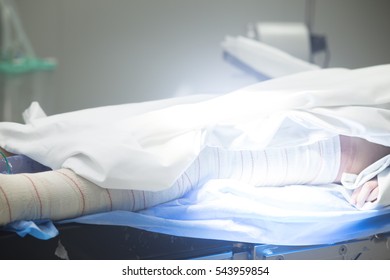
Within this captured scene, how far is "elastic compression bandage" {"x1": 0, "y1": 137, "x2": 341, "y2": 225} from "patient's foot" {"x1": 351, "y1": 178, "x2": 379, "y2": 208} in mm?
55

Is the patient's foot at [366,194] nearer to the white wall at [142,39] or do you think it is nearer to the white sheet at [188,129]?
the white sheet at [188,129]

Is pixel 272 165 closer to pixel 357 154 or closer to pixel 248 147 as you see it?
pixel 248 147

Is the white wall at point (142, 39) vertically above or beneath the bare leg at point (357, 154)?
above

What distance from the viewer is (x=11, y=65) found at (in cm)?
202

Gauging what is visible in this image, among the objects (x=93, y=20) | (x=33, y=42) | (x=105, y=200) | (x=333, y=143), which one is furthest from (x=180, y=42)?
(x=105, y=200)

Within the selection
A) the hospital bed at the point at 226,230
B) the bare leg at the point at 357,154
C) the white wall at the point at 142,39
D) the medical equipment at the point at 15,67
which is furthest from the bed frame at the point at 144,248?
the white wall at the point at 142,39

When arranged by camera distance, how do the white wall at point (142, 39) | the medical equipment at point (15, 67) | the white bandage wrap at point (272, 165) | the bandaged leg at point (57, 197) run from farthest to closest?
the white wall at point (142, 39) < the medical equipment at point (15, 67) < the white bandage wrap at point (272, 165) < the bandaged leg at point (57, 197)

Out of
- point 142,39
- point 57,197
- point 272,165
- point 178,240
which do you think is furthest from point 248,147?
point 142,39

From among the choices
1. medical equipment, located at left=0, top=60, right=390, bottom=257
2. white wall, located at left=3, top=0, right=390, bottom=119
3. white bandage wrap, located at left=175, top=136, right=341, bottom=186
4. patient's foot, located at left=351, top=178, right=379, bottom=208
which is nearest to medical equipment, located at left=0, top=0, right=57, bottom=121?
white wall, located at left=3, top=0, right=390, bottom=119

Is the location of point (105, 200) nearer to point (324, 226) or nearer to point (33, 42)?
point (324, 226)

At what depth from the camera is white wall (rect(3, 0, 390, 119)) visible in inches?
92.4

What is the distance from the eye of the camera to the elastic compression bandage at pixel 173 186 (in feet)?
2.08

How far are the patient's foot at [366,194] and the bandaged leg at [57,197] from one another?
33 cm

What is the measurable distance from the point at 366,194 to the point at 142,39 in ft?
5.83
